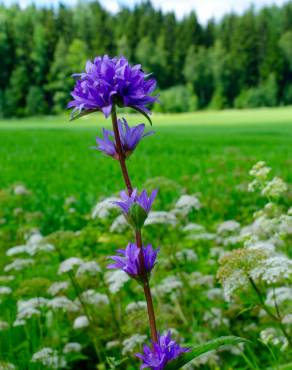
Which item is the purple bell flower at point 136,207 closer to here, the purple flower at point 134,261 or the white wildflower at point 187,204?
the purple flower at point 134,261

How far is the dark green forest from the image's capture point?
70.6m

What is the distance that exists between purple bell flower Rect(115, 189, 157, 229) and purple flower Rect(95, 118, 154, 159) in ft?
0.42

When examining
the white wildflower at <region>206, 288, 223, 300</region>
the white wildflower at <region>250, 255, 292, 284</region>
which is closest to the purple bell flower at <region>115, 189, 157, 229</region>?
the white wildflower at <region>250, 255, 292, 284</region>

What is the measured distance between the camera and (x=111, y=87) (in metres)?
1.25

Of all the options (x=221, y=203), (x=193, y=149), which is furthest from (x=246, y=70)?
(x=221, y=203)

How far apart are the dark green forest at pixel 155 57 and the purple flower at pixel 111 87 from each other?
6364 cm

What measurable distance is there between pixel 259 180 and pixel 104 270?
1687mm

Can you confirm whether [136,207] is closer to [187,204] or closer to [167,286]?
[167,286]

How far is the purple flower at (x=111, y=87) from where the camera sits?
124 cm

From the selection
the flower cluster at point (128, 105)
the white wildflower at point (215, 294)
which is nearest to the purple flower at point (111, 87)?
the flower cluster at point (128, 105)

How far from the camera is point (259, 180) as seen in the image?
8.64 ft

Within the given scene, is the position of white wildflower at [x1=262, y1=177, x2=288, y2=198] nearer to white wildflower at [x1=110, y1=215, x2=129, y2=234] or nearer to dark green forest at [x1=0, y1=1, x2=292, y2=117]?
white wildflower at [x1=110, y1=215, x2=129, y2=234]

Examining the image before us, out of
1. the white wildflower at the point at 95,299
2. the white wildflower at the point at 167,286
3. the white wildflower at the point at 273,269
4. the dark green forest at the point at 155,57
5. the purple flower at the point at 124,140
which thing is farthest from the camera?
the dark green forest at the point at 155,57

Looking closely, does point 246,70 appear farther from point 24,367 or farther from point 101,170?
point 24,367
